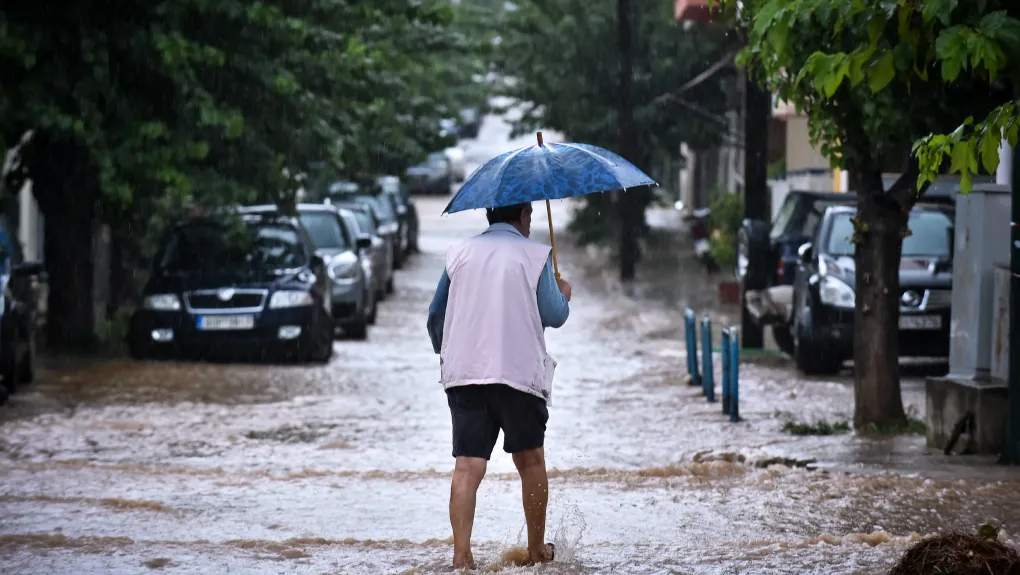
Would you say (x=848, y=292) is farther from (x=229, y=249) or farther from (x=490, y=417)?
(x=490, y=417)

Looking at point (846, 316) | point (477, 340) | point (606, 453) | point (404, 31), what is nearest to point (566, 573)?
point (477, 340)

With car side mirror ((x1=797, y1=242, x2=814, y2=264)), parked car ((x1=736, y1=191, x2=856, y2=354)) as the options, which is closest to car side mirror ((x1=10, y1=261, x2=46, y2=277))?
car side mirror ((x1=797, y1=242, x2=814, y2=264))

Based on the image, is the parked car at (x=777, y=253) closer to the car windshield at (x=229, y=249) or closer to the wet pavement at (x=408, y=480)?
the wet pavement at (x=408, y=480)

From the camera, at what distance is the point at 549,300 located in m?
6.64

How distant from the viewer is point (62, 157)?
18.4 meters

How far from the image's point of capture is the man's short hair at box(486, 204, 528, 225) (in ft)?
22.2

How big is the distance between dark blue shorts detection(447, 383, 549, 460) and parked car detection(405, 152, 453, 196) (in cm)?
4877

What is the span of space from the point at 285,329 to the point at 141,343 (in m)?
1.56

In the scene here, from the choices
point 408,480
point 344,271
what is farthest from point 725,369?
point 344,271

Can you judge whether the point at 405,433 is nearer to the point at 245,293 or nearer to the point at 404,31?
the point at 245,293

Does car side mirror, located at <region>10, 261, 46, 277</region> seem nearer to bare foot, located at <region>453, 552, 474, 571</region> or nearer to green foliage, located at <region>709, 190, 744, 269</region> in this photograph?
bare foot, located at <region>453, 552, 474, 571</region>

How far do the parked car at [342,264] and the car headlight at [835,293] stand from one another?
6446mm

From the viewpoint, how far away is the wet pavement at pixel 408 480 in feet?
23.8

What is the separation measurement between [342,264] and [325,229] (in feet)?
4.29
